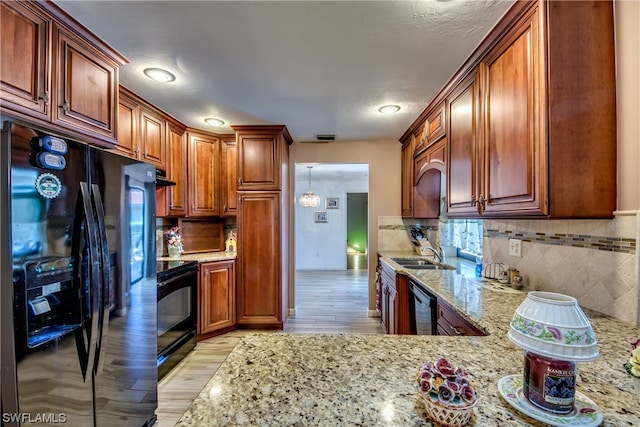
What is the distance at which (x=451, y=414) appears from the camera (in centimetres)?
57

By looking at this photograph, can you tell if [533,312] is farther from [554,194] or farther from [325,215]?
[325,215]

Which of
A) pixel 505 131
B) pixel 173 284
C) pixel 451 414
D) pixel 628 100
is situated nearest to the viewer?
pixel 451 414

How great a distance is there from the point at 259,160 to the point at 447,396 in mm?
2929

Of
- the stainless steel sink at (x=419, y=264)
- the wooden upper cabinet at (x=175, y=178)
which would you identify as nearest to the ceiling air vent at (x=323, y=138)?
the wooden upper cabinet at (x=175, y=178)

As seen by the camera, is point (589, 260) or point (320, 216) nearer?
point (589, 260)

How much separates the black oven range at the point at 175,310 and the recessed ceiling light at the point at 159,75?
1.54 metres

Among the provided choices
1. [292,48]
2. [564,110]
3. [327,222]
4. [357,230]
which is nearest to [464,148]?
[564,110]

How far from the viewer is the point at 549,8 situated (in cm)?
114

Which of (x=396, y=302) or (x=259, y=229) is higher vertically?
(x=259, y=229)

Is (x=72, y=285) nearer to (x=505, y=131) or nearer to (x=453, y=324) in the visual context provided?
(x=453, y=324)

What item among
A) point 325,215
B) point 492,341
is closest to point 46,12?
point 492,341

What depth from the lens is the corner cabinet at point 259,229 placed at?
312 cm

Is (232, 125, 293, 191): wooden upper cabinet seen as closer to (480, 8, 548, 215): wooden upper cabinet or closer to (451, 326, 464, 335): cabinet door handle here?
(480, 8, 548, 215): wooden upper cabinet

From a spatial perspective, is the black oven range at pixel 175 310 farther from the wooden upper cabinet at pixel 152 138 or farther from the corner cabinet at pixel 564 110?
the corner cabinet at pixel 564 110
